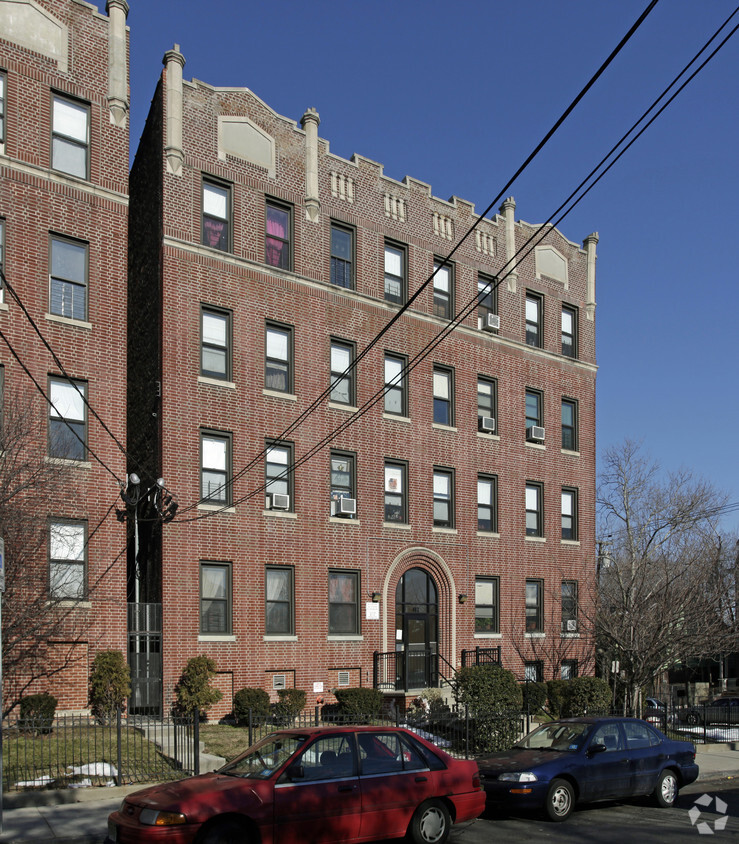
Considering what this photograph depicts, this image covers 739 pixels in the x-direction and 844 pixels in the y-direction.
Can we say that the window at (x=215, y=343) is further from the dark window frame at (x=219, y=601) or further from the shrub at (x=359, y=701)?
the shrub at (x=359, y=701)

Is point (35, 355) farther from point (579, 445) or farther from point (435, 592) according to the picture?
point (579, 445)

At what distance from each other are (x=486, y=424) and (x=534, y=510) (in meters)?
3.90

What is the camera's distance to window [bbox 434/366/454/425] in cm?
2983

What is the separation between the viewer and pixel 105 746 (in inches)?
674

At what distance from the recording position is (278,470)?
2566 centimetres

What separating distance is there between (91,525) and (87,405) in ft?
9.27

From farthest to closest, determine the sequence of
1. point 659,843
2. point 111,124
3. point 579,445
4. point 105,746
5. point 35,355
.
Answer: point 579,445 → point 111,124 → point 35,355 → point 105,746 → point 659,843

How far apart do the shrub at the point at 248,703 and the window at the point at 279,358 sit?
805cm

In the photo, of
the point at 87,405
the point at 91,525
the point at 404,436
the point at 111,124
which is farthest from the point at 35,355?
the point at 404,436

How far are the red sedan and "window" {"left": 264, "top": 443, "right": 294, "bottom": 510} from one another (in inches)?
549

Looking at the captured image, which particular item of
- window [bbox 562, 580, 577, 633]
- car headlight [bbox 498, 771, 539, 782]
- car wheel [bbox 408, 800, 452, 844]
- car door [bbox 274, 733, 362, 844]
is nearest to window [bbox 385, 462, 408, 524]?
window [bbox 562, 580, 577, 633]

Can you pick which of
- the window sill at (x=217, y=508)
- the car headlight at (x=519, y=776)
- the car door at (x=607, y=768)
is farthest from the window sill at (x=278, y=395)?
the car headlight at (x=519, y=776)

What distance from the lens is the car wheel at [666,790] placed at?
1472cm

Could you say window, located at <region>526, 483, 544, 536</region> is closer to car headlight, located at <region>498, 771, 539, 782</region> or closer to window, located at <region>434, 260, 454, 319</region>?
window, located at <region>434, 260, 454, 319</region>
